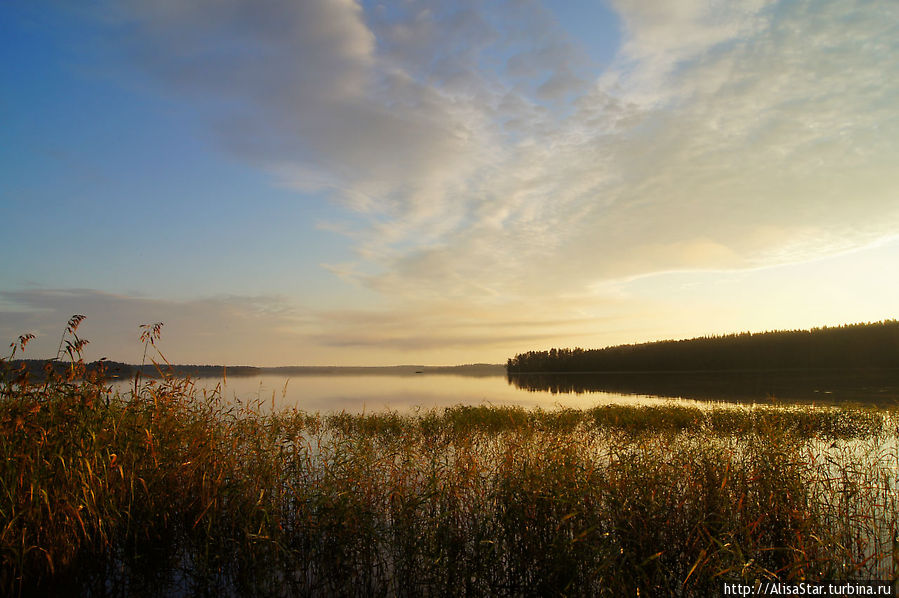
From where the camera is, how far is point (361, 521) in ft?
21.7

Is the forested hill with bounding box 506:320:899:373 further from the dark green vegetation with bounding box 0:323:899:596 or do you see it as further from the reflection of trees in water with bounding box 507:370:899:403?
the dark green vegetation with bounding box 0:323:899:596

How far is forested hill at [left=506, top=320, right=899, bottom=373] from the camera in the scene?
94.7 m

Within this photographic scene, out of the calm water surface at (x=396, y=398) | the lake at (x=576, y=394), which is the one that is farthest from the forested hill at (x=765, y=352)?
the calm water surface at (x=396, y=398)

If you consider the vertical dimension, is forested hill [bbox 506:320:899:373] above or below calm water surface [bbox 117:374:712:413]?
above

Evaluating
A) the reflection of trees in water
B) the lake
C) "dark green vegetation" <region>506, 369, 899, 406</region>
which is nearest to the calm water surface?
the lake

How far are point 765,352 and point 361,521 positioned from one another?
124 metres

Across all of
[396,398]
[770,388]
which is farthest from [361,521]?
[770,388]

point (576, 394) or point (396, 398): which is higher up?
point (576, 394)

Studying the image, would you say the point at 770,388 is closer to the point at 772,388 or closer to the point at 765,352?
the point at 772,388

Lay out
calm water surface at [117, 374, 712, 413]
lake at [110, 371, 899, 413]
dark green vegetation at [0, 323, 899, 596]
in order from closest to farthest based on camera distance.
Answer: dark green vegetation at [0, 323, 899, 596] → calm water surface at [117, 374, 712, 413] → lake at [110, 371, 899, 413]

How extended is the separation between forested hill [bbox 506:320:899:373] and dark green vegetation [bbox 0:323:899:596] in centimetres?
11380

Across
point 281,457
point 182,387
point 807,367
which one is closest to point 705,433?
point 281,457

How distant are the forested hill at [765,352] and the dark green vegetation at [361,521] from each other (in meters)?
114

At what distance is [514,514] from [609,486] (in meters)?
1.42
